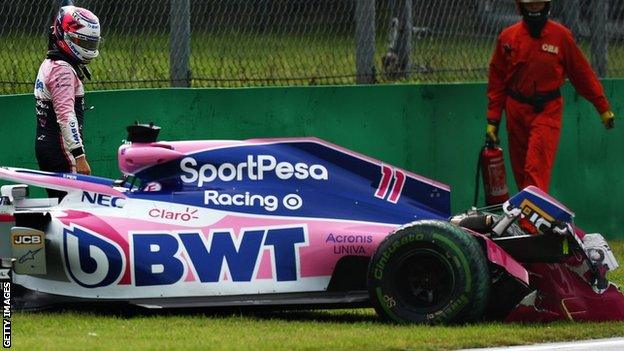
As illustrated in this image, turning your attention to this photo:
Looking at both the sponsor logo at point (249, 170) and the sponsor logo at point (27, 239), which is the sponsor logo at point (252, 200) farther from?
the sponsor logo at point (27, 239)

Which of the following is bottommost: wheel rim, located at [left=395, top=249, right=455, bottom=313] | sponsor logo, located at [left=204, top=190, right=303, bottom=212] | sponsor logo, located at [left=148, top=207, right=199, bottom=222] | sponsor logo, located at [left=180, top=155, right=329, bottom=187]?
wheel rim, located at [left=395, top=249, right=455, bottom=313]

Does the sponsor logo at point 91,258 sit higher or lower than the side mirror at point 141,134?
lower

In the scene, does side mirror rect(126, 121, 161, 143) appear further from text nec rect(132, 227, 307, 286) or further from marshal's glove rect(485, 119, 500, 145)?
marshal's glove rect(485, 119, 500, 145)

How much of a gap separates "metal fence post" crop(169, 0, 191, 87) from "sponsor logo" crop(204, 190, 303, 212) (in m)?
3.11

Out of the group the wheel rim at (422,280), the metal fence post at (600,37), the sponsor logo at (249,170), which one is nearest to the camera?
the wheel rim at (422,280)

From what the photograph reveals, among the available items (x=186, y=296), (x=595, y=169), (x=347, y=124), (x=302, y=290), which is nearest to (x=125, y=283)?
(x=186, y=296)

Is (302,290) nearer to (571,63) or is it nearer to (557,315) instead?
(557,315)

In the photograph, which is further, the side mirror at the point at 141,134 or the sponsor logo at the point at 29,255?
the side mirror at the point at 141,134

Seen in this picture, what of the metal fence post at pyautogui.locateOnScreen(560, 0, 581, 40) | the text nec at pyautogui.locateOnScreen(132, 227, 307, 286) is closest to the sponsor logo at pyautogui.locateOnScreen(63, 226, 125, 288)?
the text nec at pyautogui.locateOnScreen(132, 227, 307, 286)

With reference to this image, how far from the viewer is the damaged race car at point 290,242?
8898 mm

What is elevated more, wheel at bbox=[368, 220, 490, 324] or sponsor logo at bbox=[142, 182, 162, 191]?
sponsor logo at bbox=[142, 182, 162, 191]

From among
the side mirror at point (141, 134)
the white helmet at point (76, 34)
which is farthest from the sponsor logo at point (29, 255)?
the white helmet at point (76, 34)

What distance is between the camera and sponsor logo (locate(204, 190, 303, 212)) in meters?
9.22

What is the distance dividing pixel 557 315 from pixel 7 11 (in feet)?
16.3
